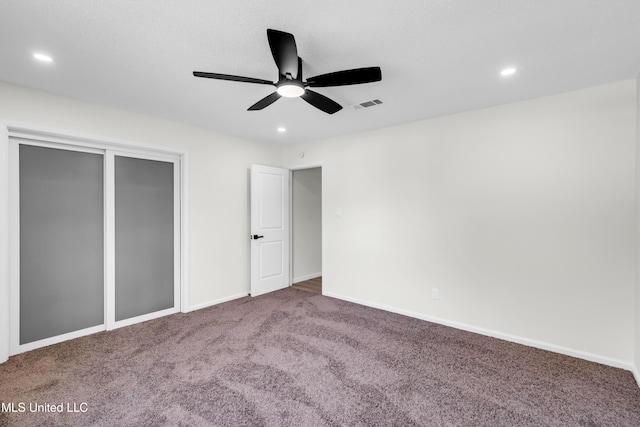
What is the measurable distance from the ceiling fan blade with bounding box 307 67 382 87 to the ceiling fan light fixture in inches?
3.6

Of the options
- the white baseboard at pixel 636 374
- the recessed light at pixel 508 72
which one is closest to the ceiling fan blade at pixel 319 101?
the recessed light at pixel 508 72

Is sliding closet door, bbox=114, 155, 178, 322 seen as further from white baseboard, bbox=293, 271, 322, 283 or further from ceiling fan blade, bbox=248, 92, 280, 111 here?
white baseboard, bbox=293, 271, 322, 283

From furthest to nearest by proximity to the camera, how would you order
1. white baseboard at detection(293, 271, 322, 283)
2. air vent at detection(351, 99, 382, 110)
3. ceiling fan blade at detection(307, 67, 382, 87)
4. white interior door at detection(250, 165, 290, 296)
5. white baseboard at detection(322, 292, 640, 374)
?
white baseboard at detection(293, 271, 322, 283) < white interior door at detection(250, 165, 290, 296) < air vent at detection(351, 99, 382, 110) < white baseboard at detection(322, 292, 640, 374) < ceiling fan blade at detection(307, 67, 382, 87)

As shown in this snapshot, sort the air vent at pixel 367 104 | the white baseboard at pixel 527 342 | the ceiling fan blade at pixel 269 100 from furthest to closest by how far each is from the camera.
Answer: the air vent at pixel 367 104 → the white baseboard at pixel 527 342 → the ceiling fan blade at pixel 269 100

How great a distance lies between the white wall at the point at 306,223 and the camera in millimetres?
5367

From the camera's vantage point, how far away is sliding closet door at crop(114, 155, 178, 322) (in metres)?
3.37

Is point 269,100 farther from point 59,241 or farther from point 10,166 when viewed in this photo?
point 59,241

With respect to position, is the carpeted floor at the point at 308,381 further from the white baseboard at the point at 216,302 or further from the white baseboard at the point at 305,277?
the white baseboard at the point at 305,277

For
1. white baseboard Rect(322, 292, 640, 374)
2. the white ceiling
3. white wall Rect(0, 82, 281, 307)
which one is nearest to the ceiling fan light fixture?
the white ceiling

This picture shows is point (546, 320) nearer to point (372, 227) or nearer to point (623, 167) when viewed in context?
point (623, 167)

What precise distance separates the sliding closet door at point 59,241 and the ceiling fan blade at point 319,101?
254cm
